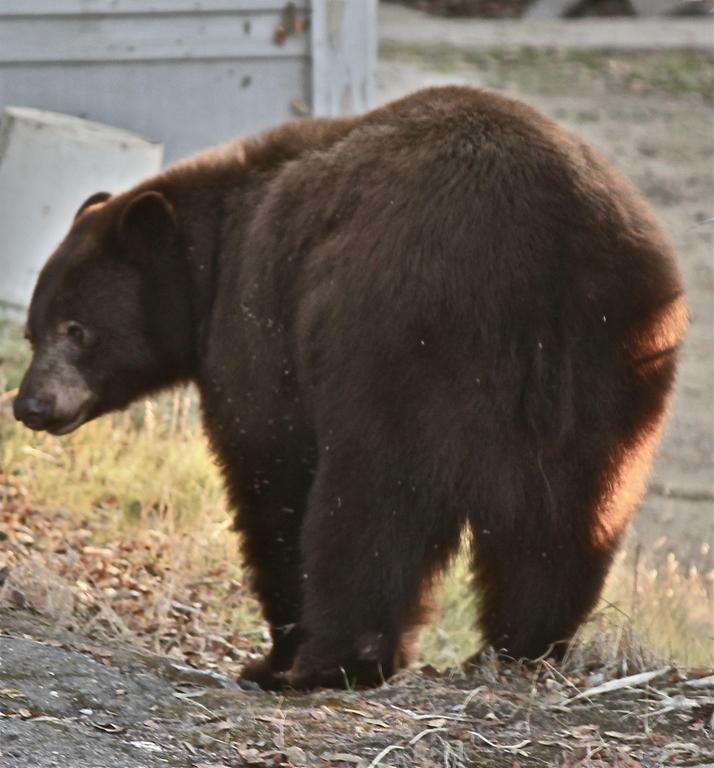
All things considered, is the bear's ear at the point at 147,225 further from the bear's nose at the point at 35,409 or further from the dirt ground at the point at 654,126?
the dirt ground at the point at 654,126

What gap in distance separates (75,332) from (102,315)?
0.13 m

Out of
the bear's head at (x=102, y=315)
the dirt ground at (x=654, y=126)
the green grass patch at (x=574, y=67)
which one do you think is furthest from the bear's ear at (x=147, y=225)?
the green grass patch at (x=574, y=67)

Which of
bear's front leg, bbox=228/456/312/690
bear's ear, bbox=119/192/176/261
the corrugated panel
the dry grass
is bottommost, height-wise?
the dry grass

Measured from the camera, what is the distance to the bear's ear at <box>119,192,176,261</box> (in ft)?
18.0

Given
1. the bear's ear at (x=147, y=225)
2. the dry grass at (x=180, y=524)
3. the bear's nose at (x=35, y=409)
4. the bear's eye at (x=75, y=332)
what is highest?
the bear's ear at (x=147, y=225)

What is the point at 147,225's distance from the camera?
18.3 ft

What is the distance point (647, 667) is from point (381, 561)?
3.01 ft

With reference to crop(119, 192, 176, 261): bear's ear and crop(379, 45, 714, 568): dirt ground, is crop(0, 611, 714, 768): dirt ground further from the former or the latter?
crop(379, 45, 714, 568): dirt ground

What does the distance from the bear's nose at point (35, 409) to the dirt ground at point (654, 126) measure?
5.15 metres

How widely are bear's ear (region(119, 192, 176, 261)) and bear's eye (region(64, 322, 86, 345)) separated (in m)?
0.34

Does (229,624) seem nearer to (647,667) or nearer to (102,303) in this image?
(102,303)

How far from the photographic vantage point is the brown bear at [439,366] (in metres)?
4.39

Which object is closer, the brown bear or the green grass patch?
the brown bear

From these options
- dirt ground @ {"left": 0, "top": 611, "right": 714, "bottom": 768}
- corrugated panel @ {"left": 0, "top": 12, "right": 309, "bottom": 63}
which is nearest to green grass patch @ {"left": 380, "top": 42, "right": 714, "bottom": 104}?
corrugated panel @ {"left": 0, "top": 12, "right": 309, "bottom": 63}
